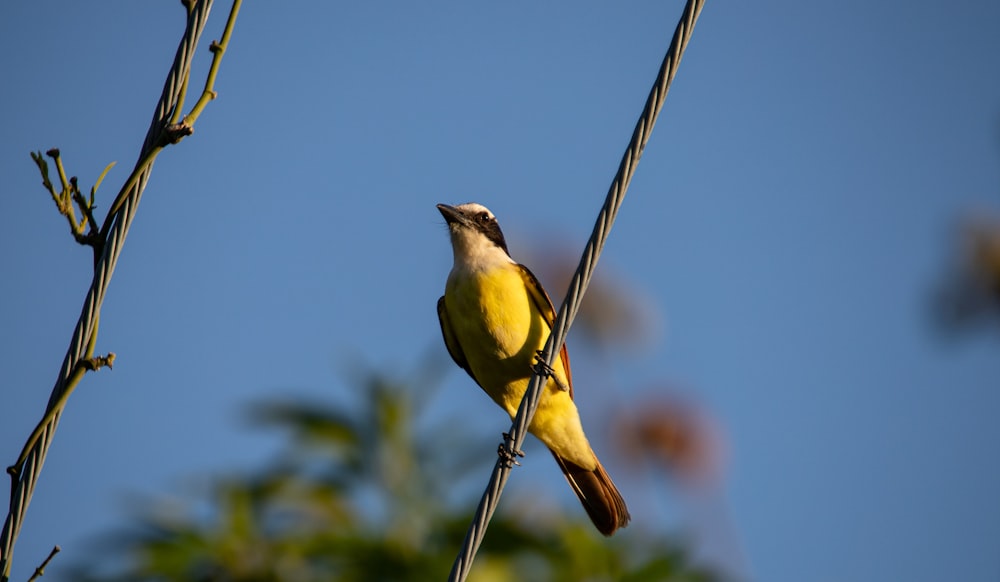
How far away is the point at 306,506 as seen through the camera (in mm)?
7613

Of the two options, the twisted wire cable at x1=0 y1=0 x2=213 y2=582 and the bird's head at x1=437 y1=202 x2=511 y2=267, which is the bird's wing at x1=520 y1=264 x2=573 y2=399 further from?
the twisted wire cable at x1=0 y1=0 x2=213 y2=582

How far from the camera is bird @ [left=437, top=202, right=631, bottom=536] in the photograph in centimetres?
558

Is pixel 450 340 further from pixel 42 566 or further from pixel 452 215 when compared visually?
pixel 42 566

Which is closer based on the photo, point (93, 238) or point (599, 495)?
point (93, 238)

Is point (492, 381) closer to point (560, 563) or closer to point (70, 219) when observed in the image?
point (560, 563)

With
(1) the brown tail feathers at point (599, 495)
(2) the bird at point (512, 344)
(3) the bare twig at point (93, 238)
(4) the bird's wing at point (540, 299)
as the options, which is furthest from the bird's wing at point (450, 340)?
(3) the bare twig at point (93, 238)

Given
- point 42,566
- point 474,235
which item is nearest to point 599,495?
point 474,235

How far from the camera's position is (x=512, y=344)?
554 cm

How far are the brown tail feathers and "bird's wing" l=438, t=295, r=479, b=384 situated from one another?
31.0 inches

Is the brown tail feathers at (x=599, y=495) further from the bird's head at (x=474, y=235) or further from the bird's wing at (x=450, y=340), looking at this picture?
the bird's head at (x=474, y=235)

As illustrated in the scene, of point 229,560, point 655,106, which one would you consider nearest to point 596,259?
point 655,106

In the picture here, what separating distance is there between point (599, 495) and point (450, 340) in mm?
1292

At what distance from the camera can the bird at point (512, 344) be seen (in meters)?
5.58

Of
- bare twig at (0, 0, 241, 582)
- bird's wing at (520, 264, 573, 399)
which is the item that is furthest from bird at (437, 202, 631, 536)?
bare twig at (0, 0, 241, 582)
